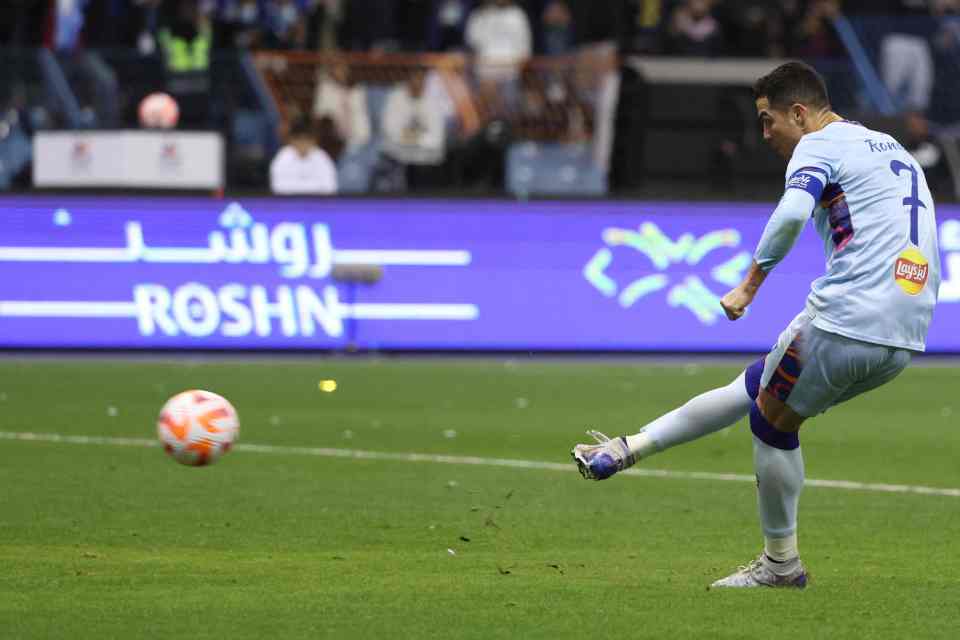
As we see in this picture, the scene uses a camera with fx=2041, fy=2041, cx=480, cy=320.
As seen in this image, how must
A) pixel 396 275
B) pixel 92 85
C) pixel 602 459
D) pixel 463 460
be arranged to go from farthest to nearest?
pixel 92 85, pixel 396 275, pixel 463 460, pixel 602 459

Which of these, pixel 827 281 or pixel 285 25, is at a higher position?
pixel 827 281

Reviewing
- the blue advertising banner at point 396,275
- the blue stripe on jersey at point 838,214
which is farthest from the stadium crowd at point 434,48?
the blue stripe on jersey at point 838,214

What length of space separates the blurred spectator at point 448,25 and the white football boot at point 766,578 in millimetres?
18382

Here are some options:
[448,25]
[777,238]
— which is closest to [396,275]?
[448,25]

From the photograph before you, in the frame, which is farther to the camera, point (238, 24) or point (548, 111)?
point (238, 24)

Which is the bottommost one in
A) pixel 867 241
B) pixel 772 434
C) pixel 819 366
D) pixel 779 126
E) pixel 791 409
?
pixel 772 434

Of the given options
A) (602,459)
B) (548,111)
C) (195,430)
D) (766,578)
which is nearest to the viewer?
(766,578)

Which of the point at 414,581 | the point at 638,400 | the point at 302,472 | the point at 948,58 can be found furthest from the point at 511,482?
the point at 948,58

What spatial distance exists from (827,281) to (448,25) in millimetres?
18655

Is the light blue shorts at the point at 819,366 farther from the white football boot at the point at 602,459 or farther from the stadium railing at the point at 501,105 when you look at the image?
the stadium railing at the point at 501,105

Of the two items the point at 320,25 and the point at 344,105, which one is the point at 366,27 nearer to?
the point at 320,25

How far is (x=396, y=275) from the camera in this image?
62.1ft

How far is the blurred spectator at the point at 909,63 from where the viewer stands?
25344 millimetres

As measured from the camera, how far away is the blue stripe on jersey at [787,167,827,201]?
25.0ft
